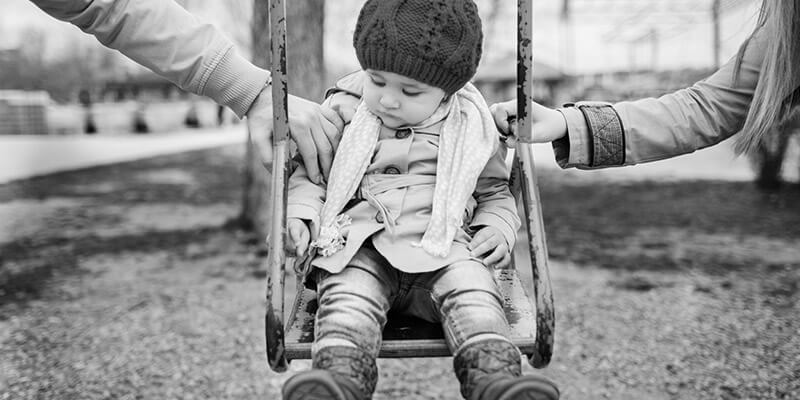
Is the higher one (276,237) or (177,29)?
(177,29)

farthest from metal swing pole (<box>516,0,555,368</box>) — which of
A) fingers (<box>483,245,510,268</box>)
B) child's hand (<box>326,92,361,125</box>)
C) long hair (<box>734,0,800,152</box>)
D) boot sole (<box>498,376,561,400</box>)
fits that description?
long hair (<box>734,0,800,152</box>)

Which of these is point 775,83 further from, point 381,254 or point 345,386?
point 345,386

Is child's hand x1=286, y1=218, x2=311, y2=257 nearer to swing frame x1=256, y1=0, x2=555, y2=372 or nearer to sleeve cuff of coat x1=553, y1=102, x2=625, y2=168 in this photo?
swing frame x1=256, y1=0, x2=555, y2=372

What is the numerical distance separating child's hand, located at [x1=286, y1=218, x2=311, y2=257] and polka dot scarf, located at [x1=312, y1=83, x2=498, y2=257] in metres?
0.03

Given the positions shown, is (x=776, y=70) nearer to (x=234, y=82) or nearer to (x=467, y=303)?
(x=467, y=303)

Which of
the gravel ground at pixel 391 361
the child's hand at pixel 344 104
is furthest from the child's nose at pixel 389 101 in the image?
the gravel ground at pixel 391 361

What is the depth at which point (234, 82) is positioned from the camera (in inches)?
81.0

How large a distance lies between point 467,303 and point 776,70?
3.36ft

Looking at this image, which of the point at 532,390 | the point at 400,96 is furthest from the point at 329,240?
the point at 532,390

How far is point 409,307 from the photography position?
1954mm

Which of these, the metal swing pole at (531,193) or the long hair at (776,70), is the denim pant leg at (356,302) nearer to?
the metal swing pole at (531,193)

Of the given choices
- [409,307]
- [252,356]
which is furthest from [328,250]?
[252,356]

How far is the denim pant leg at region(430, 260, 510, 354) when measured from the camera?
1696 millimetres

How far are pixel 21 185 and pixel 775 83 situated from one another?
9301mm
